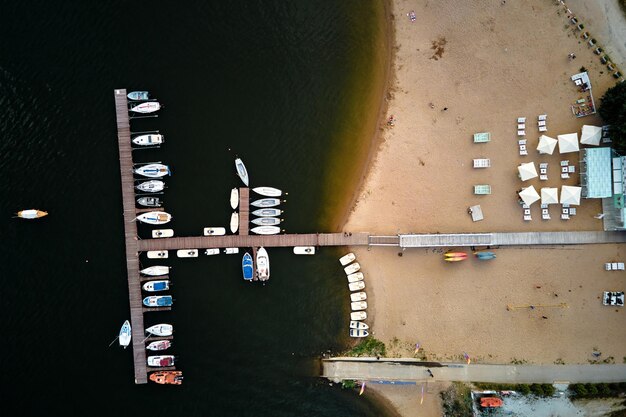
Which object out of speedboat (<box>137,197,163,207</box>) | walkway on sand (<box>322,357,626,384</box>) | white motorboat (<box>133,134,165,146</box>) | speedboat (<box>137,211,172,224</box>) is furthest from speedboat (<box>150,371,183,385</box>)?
white motorboat (<box>133,134,165,146</box>)

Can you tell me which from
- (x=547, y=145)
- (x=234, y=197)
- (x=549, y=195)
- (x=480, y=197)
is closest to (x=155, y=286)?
(x=234, y=197)

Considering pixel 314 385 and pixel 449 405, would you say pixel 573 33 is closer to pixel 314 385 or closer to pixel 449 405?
pixel 449 405

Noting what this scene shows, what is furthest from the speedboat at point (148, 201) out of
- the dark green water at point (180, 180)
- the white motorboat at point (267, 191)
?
the white motorboat at point (267, 191)

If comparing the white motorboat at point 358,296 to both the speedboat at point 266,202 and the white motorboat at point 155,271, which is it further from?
the white motorboat at point 155,271

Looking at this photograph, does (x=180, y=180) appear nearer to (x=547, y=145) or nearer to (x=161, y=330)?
(x=161, y=330)

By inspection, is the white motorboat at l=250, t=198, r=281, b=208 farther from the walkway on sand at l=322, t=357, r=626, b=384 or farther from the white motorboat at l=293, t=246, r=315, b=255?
the walkway on sand at l=322, t=357, r=626, b=384
